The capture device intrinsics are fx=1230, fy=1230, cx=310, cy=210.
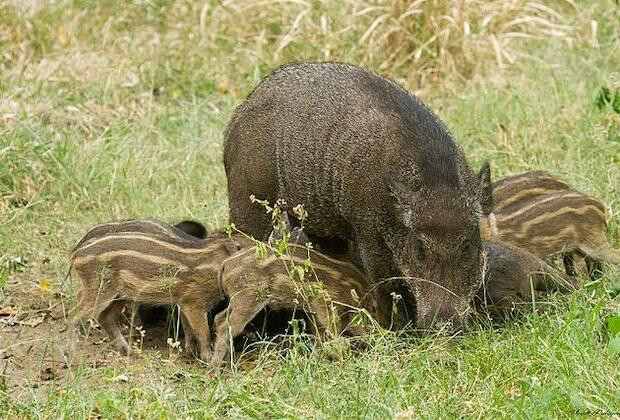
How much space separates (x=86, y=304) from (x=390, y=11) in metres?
5.17

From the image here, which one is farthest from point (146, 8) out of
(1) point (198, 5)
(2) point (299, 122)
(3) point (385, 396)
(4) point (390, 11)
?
(3) point (385, 396)

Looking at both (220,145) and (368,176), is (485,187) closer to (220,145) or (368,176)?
(368,176)

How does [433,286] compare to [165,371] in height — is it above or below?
above

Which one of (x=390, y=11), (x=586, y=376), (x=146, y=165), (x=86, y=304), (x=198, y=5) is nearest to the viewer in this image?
(x=586, y=376)

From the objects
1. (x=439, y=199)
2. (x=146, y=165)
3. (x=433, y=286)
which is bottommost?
(x=146, y=165)

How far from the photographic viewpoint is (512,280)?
623 cm

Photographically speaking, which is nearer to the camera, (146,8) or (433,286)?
(433,286)

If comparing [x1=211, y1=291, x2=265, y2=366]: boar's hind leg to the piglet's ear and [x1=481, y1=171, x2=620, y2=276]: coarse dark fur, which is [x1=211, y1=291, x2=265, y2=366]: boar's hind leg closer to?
the piglet's ear

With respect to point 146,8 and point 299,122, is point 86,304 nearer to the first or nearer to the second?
point 299,122

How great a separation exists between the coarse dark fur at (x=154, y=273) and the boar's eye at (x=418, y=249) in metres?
1.02

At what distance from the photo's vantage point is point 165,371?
18.7 feet

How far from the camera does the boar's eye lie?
574 centimetres

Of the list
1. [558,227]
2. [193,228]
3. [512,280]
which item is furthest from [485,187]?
[193,228]

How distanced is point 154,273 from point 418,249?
142cm
